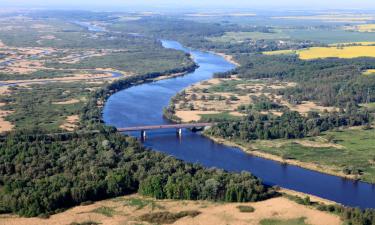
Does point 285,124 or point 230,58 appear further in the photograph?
point 230,58

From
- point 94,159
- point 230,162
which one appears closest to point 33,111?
point 94,159

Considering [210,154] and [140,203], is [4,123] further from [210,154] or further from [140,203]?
[140,203]

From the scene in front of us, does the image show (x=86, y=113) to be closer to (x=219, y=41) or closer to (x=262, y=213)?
(x=262, y=213)

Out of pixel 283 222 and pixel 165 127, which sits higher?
pixel 165 127

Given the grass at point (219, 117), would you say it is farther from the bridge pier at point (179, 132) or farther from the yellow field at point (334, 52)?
the yellow field at point (334, 52)

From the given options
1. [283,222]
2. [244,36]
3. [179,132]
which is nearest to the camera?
[283,222]

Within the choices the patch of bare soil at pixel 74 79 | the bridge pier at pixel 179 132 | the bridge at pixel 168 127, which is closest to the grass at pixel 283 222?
the bridge pier at pixel 179 132

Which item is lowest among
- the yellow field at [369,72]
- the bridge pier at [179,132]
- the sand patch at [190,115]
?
the bridge pier at [179,132]

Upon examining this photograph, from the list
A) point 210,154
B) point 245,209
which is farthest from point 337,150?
point 245,209
